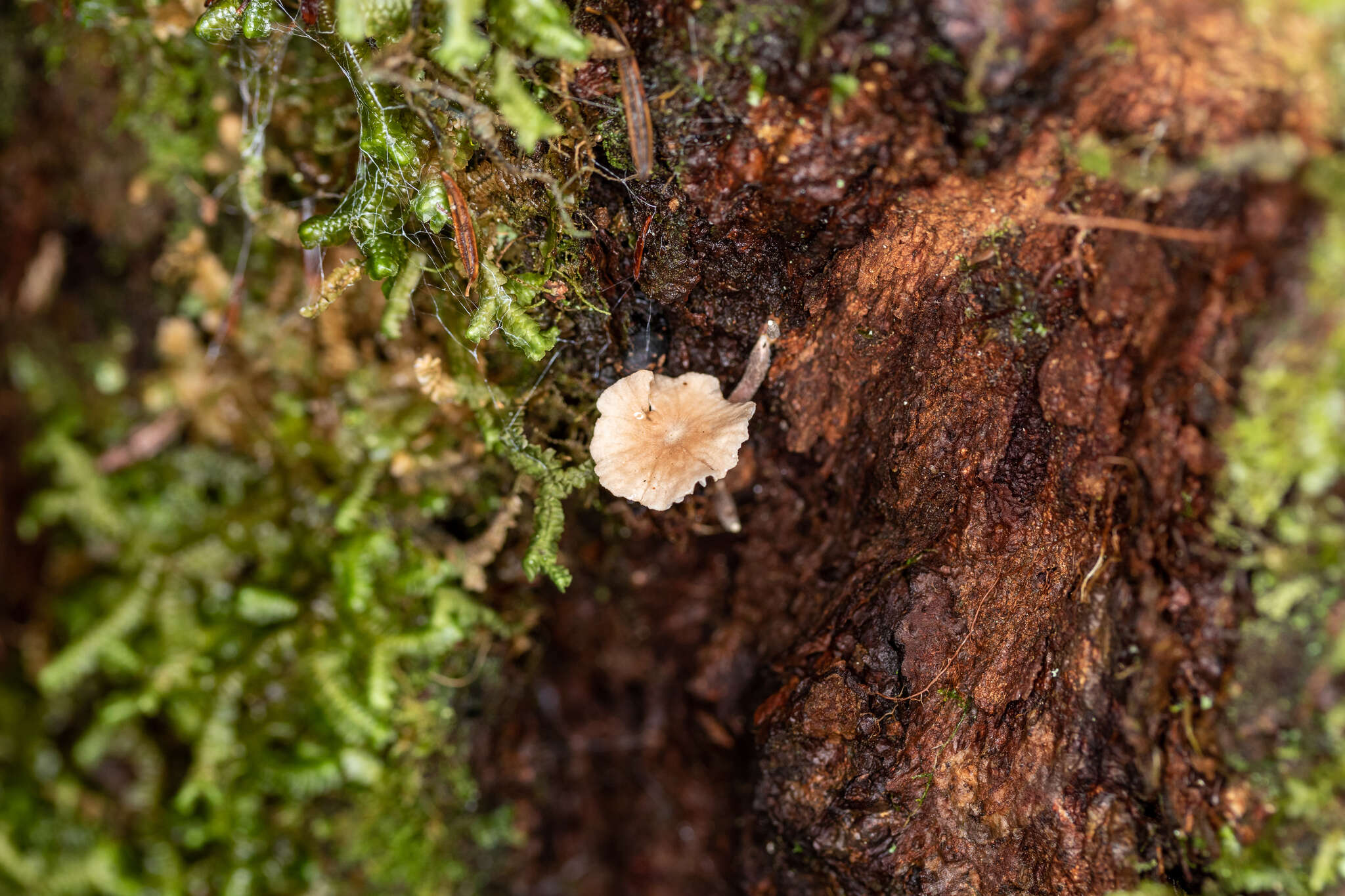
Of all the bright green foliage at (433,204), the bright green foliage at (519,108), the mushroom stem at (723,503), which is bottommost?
the mushroom stem at (723,503)

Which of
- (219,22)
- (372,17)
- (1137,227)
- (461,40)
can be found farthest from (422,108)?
(1137,227)

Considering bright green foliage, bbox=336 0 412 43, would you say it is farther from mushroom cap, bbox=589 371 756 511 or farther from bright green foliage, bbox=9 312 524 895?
bright green foliage, bbox=9 312 524 895

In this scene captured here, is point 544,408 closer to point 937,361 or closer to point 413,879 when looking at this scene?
point 937,361

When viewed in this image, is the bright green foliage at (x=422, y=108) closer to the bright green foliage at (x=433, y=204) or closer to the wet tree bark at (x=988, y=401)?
the bright green foliage at (x=433, y=204)

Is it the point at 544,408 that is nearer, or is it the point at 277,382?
the point at 544,408

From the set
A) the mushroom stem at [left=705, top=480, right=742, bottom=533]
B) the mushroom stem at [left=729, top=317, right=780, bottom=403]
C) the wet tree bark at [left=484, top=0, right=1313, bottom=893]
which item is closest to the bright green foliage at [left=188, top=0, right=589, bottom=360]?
the wet tree bark at [left=484, top=0, right=1313, bottom=893]

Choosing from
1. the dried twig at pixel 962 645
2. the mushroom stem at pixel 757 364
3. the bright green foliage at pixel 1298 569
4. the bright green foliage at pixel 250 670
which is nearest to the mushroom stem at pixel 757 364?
the mushroom stem at pixel 757 364

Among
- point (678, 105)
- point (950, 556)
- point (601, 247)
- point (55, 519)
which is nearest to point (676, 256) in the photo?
point (601, 247)
